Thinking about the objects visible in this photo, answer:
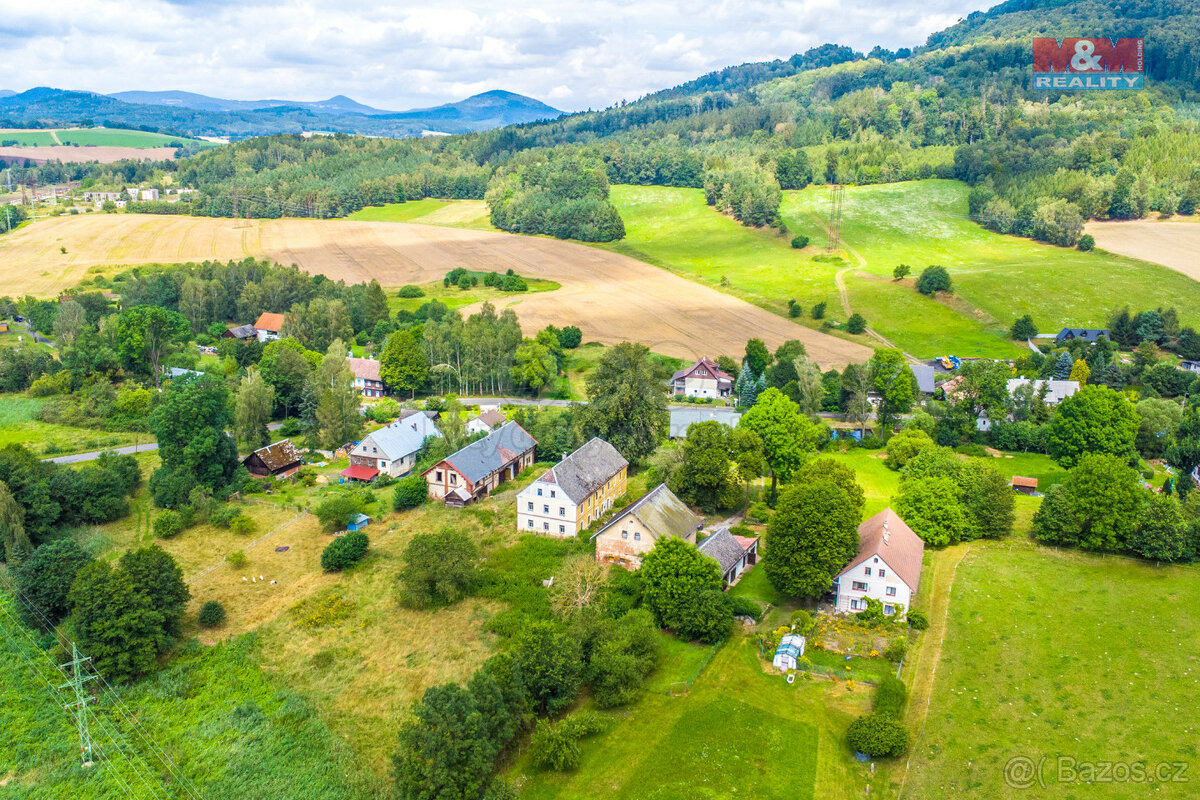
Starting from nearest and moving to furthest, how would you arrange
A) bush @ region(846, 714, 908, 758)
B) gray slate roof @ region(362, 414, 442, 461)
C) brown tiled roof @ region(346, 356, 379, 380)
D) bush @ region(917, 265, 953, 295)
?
bush @ region(846, 714, 908, 758)
gray slate roof @ region(362, 414, 442, 461)
brown tiled roof @ region(346, 356, 379, 380)
bush @ region(917, 265, 953, 295)

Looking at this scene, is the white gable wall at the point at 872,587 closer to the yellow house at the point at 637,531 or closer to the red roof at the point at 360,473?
the yellow house at the point at 637,531

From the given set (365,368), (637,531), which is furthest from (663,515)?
(365,368)

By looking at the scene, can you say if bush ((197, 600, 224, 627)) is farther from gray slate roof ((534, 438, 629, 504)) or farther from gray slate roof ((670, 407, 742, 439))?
gray slate roof ((670, 407, 742, 439))

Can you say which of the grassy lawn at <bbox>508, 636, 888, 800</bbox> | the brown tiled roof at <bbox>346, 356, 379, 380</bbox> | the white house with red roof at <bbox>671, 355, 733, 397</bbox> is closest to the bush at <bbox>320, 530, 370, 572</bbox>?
the grassy lawn at <bbox>508, 636, 888, 800</bbox>

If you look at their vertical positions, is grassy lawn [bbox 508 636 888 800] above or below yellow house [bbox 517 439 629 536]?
below

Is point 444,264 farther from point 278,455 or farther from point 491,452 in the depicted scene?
point 491,452

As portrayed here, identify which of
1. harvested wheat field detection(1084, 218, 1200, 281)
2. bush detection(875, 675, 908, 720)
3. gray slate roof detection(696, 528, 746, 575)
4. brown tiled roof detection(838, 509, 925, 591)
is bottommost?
bush detection(875, 675, 908, 720)

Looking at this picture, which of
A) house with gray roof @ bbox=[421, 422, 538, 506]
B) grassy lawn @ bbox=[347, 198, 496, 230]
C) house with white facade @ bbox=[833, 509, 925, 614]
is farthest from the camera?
grassy lawn @ bbox=[347, 198, 496, 230]
